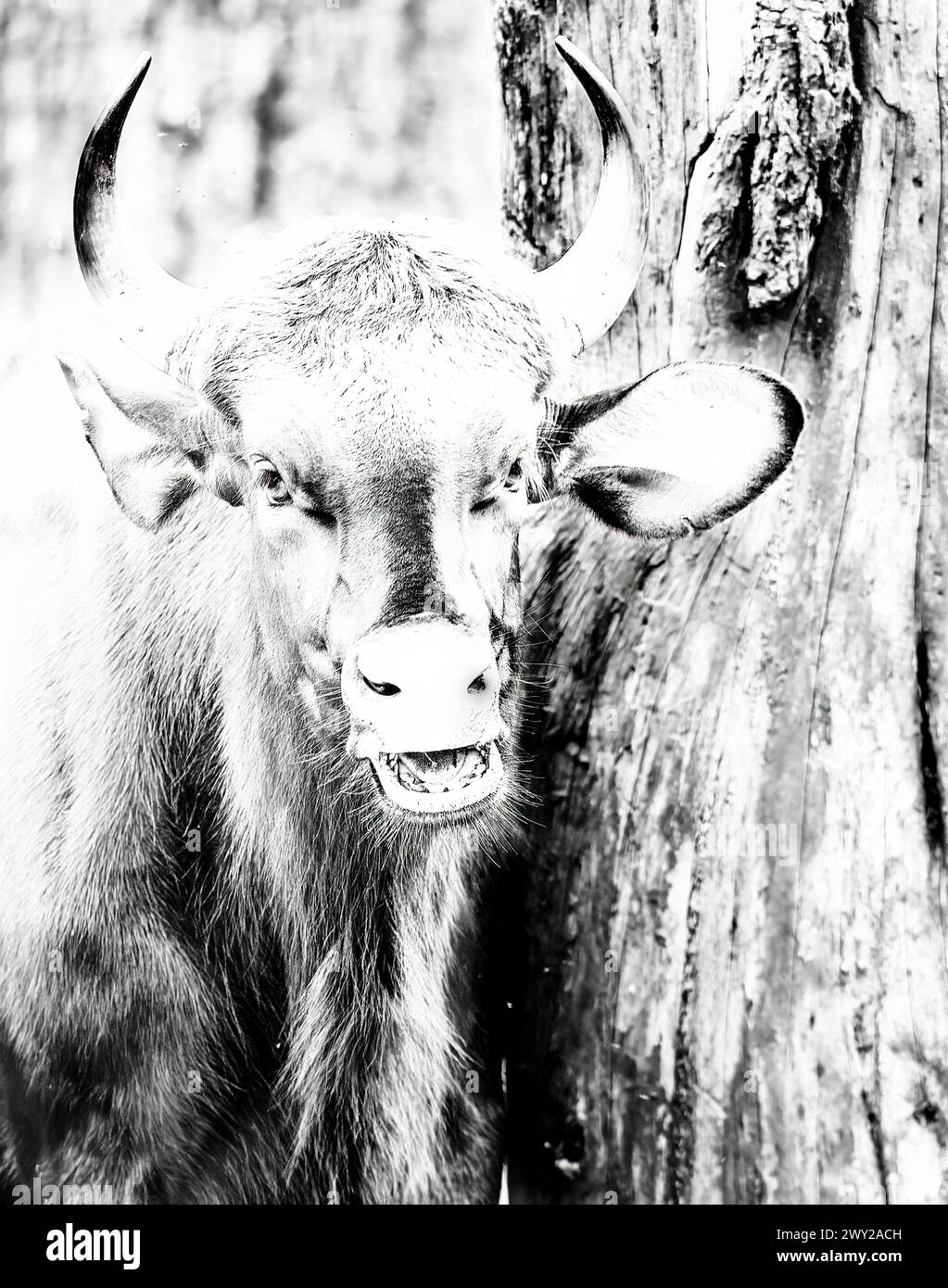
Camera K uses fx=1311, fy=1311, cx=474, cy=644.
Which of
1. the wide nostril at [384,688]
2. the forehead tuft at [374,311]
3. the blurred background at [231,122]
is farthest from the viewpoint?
the blurred background at [231,122]

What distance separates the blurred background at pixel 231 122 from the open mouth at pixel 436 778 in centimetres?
125

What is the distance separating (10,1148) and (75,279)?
5.81ft

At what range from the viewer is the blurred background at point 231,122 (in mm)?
2777

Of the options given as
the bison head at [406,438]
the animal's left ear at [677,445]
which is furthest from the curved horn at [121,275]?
the animal's left ear at [677,445]

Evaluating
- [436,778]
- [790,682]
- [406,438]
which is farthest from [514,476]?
[790,682]

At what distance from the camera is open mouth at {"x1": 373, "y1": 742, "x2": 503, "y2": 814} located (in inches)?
73.9

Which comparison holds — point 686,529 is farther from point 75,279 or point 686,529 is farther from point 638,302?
point 75,279

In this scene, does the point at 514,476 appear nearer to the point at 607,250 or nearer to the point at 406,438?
the point at 406,438

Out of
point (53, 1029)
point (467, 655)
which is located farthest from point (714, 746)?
point (53, 1029)

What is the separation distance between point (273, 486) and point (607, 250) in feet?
2.33

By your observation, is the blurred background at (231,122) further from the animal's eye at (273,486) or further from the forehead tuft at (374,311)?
the animal's eye at (273,486)

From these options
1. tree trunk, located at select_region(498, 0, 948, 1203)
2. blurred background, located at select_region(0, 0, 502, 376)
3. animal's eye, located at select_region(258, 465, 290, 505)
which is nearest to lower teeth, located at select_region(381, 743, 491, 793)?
animal's eye, located at select_region(258, 465, 290, 505)

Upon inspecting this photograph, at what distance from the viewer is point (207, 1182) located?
94.5 inches

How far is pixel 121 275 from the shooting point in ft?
6.94
